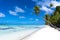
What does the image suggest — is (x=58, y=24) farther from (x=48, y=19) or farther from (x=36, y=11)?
(x=48, y=19)

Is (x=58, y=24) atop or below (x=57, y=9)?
below

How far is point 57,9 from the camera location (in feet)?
153

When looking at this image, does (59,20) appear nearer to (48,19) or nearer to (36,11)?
(36,11)

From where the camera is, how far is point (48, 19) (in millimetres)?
47750

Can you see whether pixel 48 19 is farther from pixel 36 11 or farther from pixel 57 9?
pixel 36 11

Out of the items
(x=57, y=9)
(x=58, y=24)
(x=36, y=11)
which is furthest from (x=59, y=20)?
(x=57, y=9)

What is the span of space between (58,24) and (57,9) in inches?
510

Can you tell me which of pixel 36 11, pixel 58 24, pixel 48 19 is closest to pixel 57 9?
pixel 48 19

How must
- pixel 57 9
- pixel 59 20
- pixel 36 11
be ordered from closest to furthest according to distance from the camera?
pixel 59 20 < pixel 36 11 < pixel 57 9

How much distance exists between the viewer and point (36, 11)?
132 ft

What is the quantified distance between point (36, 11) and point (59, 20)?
8.65 metres

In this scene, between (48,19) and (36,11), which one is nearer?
(36,11)

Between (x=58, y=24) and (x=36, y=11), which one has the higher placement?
(x=36, y=11)

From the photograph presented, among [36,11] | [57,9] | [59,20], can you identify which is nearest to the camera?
[59,20]
